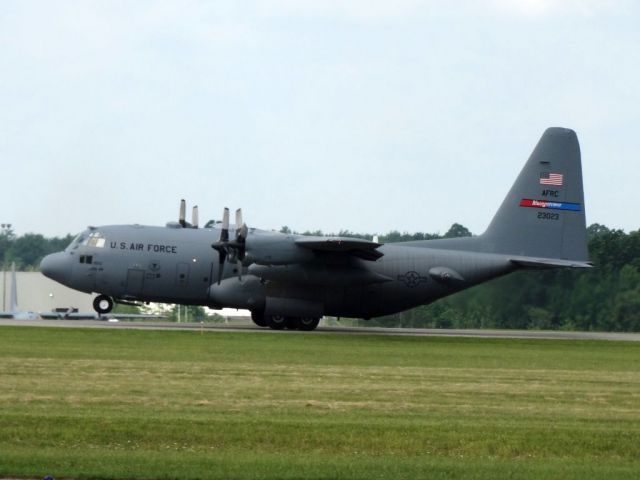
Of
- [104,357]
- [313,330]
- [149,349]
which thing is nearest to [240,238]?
[313,330]

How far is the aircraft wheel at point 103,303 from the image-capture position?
39.4 m

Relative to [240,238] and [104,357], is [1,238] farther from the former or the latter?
[104,357]

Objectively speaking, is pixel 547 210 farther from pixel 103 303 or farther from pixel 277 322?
pixel 103 303

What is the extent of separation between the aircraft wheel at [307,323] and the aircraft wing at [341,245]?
3.18 m

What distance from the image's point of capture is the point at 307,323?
3916 centimetres

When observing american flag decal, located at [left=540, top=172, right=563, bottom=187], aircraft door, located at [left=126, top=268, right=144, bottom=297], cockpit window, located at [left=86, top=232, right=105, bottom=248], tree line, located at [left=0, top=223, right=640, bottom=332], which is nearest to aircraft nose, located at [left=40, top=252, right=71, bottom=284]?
cockpit window, located at [left=86, top=232, right=105, bottom=248]

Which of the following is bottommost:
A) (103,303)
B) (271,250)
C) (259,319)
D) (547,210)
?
(259,319)

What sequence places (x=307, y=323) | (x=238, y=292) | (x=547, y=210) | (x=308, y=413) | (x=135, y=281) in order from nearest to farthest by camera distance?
1. (x=308, y=413)
2. (x=238, y=292)
3. (x=135, y=281)
4. (x=307, y=323)
5. (x=547, y=210)

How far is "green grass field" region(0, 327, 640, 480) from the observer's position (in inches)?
531

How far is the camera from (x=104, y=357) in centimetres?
2598

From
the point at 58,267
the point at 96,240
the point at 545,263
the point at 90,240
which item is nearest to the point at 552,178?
the point at 545,263

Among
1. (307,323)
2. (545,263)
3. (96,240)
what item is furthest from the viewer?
(307,323)

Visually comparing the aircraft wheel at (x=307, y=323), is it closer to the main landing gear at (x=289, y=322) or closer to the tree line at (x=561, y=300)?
the main landing gear at (x=289, y=322)

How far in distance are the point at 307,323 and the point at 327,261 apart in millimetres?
2845
